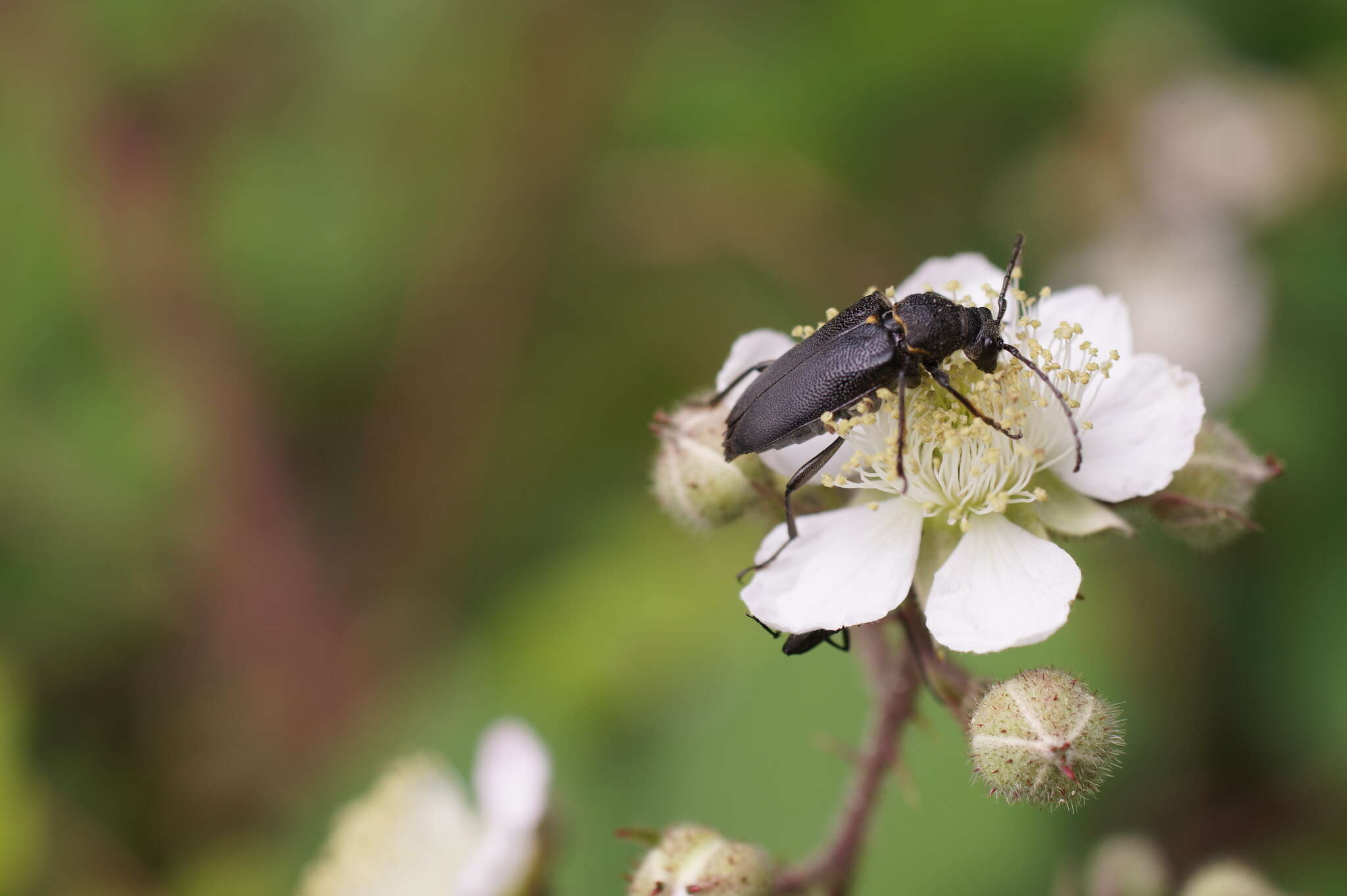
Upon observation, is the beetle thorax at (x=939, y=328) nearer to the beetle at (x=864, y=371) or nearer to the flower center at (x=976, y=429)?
the beetle at (x=864, y=371)

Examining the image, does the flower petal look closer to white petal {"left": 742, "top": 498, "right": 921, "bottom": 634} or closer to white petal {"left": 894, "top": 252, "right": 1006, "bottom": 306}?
white petal {"left": 742, "top": 498, "right": 921, "bottom": 634}

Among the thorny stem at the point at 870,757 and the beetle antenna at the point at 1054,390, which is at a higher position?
the beetle antenna at the point at 1054,390

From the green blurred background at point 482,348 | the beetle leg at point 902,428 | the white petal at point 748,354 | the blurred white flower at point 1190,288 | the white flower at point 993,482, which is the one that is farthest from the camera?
the blurred white flower at point 1190,288

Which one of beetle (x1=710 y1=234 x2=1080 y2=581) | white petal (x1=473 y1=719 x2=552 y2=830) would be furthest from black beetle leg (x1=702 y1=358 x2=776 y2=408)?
white petal (x1=473 y1=719 x2=552 y2=830)

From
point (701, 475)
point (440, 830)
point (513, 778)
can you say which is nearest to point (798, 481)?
point (701, 475)

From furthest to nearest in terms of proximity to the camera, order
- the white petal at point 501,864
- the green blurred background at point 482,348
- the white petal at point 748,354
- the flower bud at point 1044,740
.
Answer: the green blurred background at point 482,348, the white petal at point 501,864, the white petal at point 748,354, the flower bud at point 1044,740

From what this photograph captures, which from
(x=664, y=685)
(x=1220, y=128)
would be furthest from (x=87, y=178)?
(x=1220, y=128)

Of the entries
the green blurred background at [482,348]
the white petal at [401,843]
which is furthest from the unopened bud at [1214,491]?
the white petal at [401,843]
